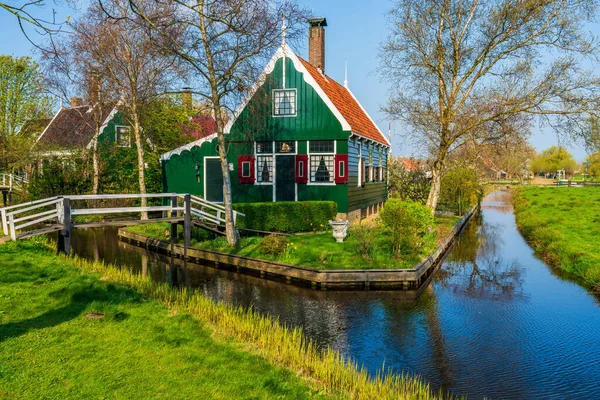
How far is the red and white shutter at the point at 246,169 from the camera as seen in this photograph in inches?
798

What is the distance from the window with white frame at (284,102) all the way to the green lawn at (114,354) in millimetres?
12584

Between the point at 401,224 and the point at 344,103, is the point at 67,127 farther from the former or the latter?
the point at 401,224

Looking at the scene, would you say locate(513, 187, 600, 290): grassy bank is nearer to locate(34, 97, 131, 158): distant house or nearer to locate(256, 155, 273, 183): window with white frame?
locate(256, 155, 273, 183): window with white frame

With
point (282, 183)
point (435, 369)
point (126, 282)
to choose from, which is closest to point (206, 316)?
point (126, 282)

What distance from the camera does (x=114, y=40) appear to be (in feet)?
64.4

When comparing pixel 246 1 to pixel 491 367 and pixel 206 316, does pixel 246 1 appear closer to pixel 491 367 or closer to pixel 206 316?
pixel 206 316

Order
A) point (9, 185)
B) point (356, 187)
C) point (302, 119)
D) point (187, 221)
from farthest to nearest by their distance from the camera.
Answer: point (9, 185), point (356, 187), point (302, 119), point (187, 221)

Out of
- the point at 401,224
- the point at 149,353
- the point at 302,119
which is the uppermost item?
the point at 302,119

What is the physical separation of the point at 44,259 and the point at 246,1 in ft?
29.2

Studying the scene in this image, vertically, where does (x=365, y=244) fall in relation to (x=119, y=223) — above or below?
below

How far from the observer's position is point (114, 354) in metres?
6.06

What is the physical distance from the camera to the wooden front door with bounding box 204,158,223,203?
21.7 metres

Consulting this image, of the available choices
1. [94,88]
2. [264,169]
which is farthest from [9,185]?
[264,169]

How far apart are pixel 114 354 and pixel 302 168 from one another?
1435 centimetres
